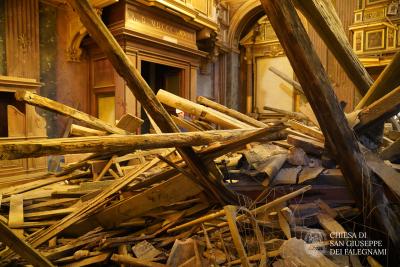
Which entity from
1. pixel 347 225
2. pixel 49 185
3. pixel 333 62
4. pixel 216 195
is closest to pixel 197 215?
pixel 216 195

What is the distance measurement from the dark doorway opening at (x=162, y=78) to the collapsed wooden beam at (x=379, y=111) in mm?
5674

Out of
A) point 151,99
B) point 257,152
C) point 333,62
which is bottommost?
point 257,152

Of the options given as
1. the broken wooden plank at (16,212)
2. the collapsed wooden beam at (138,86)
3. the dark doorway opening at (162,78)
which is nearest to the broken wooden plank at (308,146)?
the collapsed wooden beam at (138,86)

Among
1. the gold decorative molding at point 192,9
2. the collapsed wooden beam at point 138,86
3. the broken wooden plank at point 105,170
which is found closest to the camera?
the collapsed wooden beam at point 138,86

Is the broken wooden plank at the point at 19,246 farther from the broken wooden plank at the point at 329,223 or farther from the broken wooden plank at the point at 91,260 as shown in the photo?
the broken wooden plank at the point at 329,223

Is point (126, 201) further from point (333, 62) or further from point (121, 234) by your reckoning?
point (333, 62)

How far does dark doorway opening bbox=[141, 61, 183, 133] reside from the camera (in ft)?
24.7

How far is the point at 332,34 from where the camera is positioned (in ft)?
7.43

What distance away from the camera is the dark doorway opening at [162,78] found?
752 centimetres

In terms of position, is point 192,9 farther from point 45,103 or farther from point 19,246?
point 19,246

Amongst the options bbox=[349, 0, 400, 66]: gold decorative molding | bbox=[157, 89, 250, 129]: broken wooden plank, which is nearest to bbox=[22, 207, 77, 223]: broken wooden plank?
bbox=[157, 89, 250, 129]: broken wooden plank

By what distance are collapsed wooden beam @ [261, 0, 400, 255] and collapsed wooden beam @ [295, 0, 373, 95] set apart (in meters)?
0.60

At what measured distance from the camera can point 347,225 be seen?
2365 mm

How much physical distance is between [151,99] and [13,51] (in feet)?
13.7
